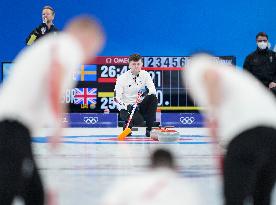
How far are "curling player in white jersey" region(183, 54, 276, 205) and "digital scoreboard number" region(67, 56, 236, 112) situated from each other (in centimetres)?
975

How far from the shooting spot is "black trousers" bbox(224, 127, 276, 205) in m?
2.64

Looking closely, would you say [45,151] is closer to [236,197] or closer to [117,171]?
[117,171]

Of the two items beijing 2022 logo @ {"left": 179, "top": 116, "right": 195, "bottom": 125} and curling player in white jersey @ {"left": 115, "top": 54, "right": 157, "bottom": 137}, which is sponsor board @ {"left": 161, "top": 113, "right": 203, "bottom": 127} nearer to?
beijing 2022 logo @ {"left": 179, "top": 116, "right": 195, "bottom": 125}

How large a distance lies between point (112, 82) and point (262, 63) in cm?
454

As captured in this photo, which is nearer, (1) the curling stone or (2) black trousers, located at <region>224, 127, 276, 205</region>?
(2) black trousers, located at <region>224, 127, 276, 205</region>

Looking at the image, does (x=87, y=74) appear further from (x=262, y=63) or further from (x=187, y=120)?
(x=262, y=63)

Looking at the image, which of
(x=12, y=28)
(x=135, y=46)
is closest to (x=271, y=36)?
(x=135, y=46)

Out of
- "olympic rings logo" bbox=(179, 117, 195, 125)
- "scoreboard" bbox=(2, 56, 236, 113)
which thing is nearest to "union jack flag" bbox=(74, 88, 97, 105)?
"scoreboard" bbox=(2, 56, 236, 113)

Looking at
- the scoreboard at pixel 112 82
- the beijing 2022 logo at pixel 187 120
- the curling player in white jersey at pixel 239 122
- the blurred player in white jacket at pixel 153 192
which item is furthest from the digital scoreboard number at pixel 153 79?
the blurred player in white jacket at pixel 153 192

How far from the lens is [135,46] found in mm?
14180

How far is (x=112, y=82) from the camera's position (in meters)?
12.6

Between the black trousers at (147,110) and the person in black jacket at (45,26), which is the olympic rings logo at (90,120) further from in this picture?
the person in black jacket at (45,26)

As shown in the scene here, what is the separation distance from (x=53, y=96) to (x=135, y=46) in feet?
38.2

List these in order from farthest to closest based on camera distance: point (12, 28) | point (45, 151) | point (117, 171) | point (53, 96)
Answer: point (12, 28) < point (45, 151) < point (117, 171) < point (53, 96)
